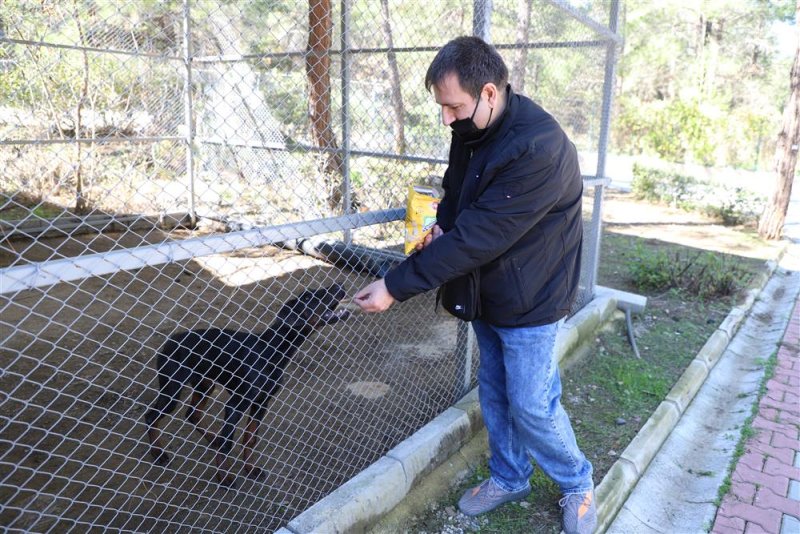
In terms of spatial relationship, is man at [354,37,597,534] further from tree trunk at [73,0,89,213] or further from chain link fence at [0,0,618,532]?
tree trunk at [73,0,89,213]

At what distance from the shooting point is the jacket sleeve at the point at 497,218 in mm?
1990

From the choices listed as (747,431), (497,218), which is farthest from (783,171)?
(497,218)

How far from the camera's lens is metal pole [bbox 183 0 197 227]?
7.05 metres

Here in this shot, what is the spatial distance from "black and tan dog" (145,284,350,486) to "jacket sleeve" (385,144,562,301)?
772 millimetres

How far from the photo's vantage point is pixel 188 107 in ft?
24.2

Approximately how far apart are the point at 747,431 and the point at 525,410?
210 cm

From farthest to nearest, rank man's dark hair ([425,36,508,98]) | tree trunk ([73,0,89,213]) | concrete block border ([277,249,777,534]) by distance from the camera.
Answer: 1. tree trunk ([73,0,89,213])
2. concrete block border ([277,249,777,534])
3. man's dark hair ([425,36,508,98])

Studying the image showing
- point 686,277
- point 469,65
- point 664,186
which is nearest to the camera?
point 469,65

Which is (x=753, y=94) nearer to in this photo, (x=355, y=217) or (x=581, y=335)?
(x=581, y=335)

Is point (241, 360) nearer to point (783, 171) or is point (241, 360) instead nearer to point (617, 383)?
point (617, 383)


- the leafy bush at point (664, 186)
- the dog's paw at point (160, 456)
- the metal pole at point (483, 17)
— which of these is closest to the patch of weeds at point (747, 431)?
the metal pole at point (483, 17)

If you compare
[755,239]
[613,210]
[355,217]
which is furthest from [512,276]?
[613,210]

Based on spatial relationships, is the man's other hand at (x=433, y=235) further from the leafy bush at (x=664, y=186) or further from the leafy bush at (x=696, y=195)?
the leafy bush at (x=664, y=186)

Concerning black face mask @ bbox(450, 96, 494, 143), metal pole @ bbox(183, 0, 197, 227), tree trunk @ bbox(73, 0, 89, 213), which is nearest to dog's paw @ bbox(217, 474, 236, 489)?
black face mask @ bbox(450, 96, 494, 143)
